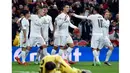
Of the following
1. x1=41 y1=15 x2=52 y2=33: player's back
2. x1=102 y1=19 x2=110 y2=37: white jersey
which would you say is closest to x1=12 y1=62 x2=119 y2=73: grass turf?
x1=102 y1=19 x2=110 y2=37: white jersey

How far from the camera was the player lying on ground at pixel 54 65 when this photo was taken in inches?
353

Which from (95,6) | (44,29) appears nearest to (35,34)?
(44,29)

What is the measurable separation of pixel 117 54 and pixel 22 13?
1538 millimetres

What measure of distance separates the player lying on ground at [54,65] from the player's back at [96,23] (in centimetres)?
130

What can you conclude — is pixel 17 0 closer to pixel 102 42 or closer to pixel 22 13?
pixel 22 13

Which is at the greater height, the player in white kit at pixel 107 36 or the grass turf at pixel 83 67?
the player in white kit at pixel 107 36

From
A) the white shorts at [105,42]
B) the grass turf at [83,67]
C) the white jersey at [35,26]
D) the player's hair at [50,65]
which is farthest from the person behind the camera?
the white shorts at [105,42]

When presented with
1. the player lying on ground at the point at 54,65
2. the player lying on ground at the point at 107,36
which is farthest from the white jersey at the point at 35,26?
the player lying on ground at the point at 54,65

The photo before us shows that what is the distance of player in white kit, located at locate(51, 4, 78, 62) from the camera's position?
10227 millimetres

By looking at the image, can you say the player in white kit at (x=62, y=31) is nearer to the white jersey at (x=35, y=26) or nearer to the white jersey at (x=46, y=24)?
the white jersey at (x=46, y=24)

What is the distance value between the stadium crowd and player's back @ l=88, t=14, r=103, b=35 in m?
0.07

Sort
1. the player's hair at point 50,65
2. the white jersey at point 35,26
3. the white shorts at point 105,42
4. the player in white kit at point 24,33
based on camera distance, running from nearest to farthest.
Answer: the player's hair at point 50,65 < the player in white kit at point 24,33 < the white jersey at point 35,26 < the white shorts at point 105,42

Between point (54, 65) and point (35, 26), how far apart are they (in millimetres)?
1491

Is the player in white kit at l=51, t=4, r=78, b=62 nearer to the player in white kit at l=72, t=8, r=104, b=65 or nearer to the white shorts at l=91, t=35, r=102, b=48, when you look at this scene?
the player in white kit at l=72, t=8, r=104, b=65
